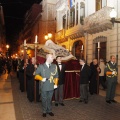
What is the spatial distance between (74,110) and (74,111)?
0.14 m

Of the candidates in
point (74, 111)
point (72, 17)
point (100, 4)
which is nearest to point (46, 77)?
point (74, 111)

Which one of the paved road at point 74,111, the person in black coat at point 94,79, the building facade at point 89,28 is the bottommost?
the paved road at point 74,111

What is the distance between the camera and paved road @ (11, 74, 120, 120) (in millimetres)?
6762

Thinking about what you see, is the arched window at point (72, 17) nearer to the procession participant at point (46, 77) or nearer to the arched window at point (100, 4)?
the arched window at point (100, 4)

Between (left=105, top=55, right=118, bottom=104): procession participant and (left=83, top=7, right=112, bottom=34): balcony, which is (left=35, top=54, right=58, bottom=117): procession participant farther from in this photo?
(left=83, top=7, right=112, bottom=34): balcony

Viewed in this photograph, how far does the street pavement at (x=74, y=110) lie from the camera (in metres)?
6.76

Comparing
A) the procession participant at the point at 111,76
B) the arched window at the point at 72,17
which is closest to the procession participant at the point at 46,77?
the procession participant at the point at 111,76

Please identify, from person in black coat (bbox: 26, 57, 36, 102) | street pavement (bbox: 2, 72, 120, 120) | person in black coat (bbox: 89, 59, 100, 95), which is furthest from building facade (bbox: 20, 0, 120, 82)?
person in black coat (bbox: 26, 57, 36, 102)

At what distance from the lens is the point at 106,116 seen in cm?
689

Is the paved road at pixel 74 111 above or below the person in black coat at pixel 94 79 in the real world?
below

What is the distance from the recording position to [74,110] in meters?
7.62

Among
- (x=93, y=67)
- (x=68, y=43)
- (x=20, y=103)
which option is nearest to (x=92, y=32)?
(x=68, y=43)

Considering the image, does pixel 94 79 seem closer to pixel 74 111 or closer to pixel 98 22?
pixel 74 111

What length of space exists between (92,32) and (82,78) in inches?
421
